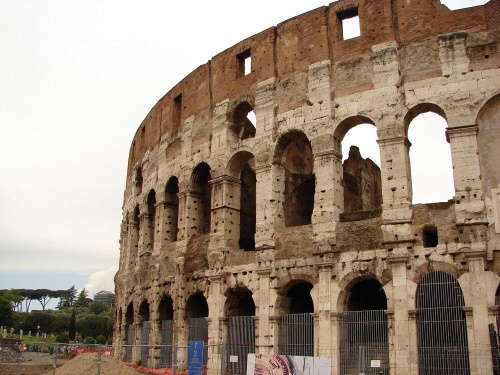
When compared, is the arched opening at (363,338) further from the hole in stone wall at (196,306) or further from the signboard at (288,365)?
the hole in stone wall at (196,306)

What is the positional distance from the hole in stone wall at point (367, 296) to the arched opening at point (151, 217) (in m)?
9.08

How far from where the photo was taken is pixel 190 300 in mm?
16578

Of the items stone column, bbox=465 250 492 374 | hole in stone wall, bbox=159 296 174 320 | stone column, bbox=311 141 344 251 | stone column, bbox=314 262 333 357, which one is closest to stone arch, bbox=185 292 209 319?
hole in stone wall, bbox=159 296 174 320

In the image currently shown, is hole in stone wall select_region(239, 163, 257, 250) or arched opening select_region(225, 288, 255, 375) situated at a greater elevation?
hole in stone wall select_region(239, 163, 257, 250)

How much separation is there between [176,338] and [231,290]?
2.80 m

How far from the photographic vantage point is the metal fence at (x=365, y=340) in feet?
39.6

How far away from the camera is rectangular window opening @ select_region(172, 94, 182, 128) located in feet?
64.4

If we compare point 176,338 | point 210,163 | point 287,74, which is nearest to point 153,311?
point 176,338

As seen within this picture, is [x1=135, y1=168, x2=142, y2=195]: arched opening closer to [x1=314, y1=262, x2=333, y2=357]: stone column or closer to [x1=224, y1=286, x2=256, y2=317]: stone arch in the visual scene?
[x1=224, y1=286, x2=256, y2=317]: stone arch

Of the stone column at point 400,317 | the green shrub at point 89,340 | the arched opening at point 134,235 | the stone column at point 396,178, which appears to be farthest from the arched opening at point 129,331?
the green shrub at point 89,340

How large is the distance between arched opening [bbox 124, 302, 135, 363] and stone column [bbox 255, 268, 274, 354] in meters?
7.31

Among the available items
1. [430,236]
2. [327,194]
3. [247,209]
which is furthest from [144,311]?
[430,236]

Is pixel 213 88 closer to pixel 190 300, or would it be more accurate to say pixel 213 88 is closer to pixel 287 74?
pixel 287 74

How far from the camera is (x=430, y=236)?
12.4 meters
